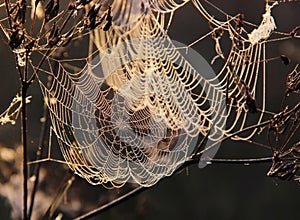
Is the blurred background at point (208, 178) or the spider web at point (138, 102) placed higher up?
the spider web at point (138, 102)

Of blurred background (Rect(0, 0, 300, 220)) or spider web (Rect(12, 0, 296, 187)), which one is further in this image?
blurred background (Rect(0, 0, 300, 220))

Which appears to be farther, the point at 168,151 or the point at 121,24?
the point at 121,24

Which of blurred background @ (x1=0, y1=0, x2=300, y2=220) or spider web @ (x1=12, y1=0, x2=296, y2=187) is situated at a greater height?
spider web @ (x1=12, y1=0, x2=296, y2=187)

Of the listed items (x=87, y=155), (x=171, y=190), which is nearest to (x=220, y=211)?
(x=171, y=190)

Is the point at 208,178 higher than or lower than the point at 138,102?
lower

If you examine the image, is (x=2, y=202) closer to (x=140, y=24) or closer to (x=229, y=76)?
(x=140, y=24)

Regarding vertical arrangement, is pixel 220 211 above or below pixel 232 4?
below

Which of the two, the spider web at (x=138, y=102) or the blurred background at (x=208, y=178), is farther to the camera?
the blurred background at (x=208, y=178)

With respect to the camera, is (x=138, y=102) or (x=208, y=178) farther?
(x=208, y=178)
